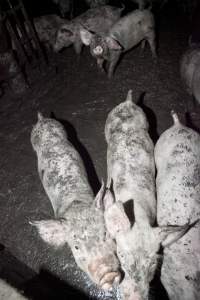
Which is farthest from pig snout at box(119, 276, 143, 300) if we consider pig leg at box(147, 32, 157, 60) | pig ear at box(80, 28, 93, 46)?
pig leg at box(147, 32, 157, 60)

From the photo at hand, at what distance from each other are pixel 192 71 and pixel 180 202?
11.3 feet

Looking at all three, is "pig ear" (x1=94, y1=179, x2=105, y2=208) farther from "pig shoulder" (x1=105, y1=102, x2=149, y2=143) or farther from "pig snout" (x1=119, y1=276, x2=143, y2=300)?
"pig shoulder" (x1=105, y1=102, x2=149, y2=143)

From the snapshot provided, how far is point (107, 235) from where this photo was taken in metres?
3.55

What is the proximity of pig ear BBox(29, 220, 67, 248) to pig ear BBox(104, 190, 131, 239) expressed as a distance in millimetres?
544

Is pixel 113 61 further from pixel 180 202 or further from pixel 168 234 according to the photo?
pixel 168 234

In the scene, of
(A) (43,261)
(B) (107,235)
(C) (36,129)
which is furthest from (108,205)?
(C) (36,129)

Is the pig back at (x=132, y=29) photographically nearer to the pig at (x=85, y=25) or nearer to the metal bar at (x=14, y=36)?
the pig at (x=85, y=25)

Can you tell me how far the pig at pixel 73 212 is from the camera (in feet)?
10.9

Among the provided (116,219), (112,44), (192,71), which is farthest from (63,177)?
(112,44)

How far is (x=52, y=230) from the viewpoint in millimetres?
3555

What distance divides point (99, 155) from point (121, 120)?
1.14m

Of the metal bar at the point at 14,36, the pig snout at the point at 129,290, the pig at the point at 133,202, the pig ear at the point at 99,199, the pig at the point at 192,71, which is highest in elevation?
the metal bar at the point at 14,36

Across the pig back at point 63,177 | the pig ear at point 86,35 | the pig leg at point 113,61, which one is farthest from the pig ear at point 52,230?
the pig ear at point 86,35

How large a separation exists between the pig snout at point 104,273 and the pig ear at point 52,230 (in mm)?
499
